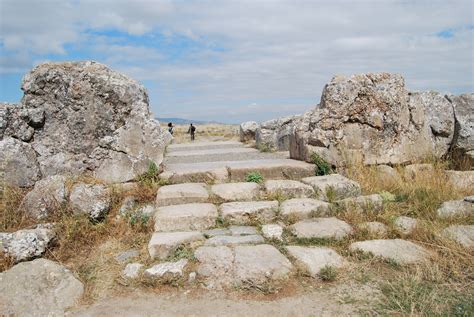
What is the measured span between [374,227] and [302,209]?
31.7 inches

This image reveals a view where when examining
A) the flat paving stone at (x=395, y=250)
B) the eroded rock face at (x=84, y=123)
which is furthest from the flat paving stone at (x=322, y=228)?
the eroded rock face at (x=84, y=123)

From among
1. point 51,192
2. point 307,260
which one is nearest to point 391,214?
point 307,260

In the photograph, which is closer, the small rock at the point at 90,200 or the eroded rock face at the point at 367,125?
the small rock at the point at 90,200

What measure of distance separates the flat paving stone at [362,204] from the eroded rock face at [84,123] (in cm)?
260

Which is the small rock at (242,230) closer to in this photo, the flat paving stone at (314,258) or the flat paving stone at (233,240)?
the flat paving stone at (233,240)

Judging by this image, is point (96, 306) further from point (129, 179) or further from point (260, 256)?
point (129, 179)

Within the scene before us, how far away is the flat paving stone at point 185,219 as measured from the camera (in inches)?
167

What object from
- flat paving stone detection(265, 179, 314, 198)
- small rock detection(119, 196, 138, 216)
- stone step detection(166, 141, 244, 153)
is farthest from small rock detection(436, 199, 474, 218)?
stone step detection(166, 141, 244, 153)

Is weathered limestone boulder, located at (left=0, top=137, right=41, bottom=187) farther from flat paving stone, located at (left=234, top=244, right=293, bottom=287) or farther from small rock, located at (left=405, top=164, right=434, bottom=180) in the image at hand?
small rock, located at (left=405, top=164, right=434, bottom=180)

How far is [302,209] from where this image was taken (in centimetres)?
455

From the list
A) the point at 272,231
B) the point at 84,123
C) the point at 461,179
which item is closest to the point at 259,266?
the point at 272,231

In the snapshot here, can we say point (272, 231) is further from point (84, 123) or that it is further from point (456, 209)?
→ point (84, 123)

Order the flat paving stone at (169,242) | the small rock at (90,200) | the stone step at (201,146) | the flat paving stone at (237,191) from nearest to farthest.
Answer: the flat paving stone at (169,242) → the small rock at (90,200) → the flat paving stone at (237,191) → the stone step at (201,146)

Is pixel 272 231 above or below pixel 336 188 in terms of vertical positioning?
below
